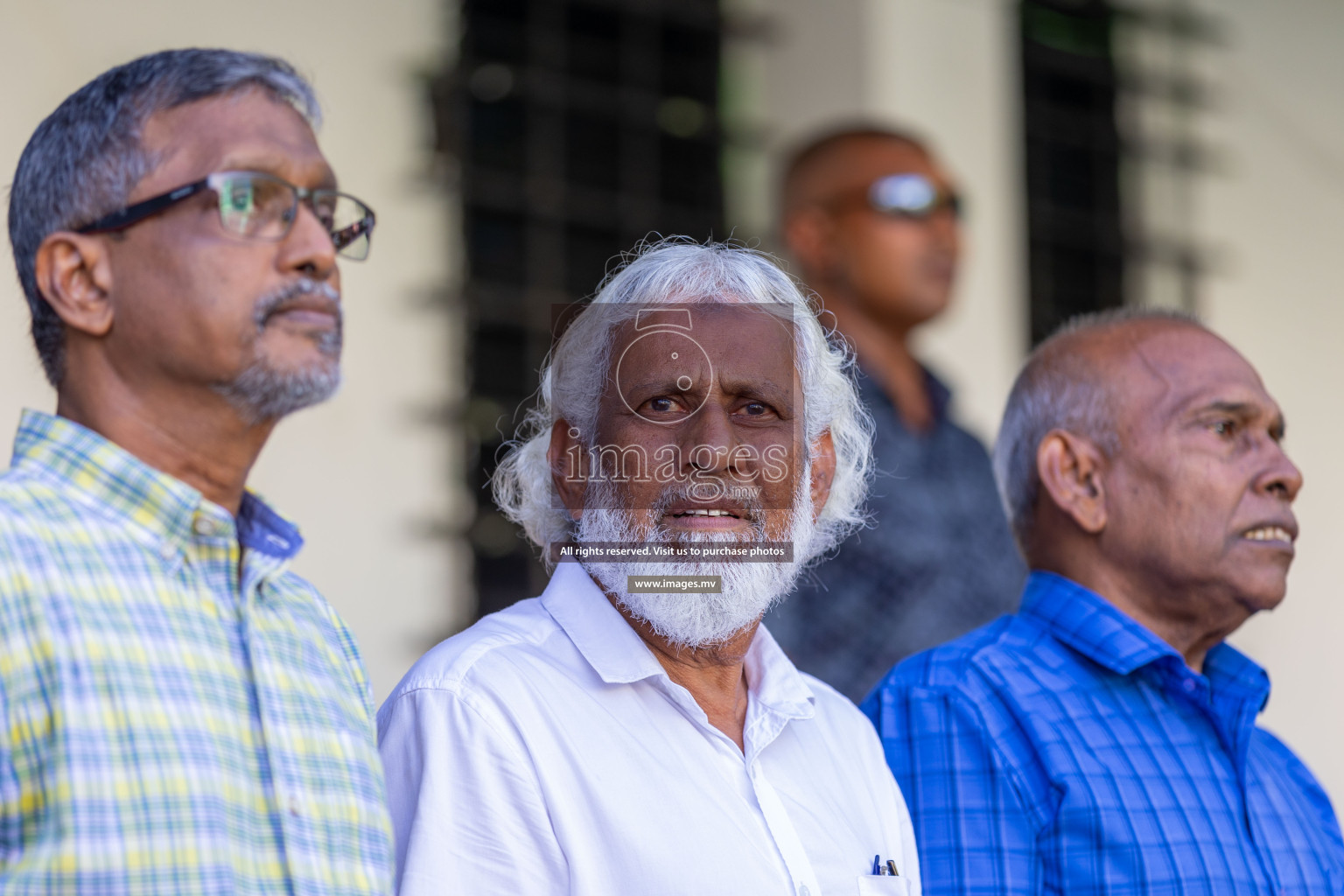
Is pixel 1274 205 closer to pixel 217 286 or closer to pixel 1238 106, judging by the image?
pixel 1238 106

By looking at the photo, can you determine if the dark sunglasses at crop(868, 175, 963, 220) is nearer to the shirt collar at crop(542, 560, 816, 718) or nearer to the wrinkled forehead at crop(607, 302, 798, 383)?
the wrinkled forehead at crop(607, 302, 798, 383)

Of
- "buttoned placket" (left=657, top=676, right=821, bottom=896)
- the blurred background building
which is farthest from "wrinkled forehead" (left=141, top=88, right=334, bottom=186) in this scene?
the blurred background building

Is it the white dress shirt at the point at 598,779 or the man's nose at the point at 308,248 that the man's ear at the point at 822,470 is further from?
the man's nose at the point at 308,248

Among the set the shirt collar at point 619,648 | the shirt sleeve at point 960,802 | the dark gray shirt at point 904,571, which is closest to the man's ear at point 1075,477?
the shirt sleeve at point 960,802

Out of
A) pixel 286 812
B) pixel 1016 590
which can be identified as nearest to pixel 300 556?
pixel 1016 590

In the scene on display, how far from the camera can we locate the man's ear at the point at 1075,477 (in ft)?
9.85

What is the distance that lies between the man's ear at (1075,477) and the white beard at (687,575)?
776mm

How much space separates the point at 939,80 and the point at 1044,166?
846mm

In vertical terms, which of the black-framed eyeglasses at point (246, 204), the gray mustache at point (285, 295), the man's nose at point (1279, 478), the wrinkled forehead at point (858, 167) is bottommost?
the man's nose at point (1279, 478)

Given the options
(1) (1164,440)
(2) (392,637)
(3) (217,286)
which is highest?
(3) (217,286)

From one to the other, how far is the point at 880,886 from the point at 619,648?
512mm

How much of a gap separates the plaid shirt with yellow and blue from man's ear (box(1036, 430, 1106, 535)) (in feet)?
5.13

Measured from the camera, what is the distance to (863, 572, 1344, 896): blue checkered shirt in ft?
8.38

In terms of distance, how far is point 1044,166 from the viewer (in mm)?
6027
